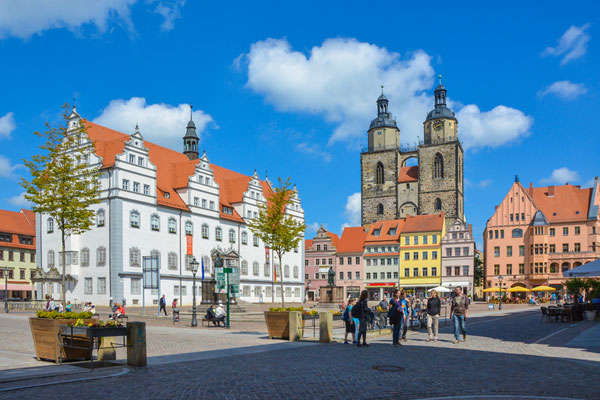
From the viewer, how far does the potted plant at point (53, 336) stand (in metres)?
12.8

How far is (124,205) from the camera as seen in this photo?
167ft

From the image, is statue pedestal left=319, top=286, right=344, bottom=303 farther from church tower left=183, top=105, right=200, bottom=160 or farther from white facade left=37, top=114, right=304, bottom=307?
church tower left=183, top=105, right=200, bottom=160

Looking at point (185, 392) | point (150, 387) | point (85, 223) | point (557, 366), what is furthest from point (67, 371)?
point (85, 223)

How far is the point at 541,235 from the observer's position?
7725cm

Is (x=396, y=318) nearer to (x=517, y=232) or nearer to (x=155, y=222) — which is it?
(x=155, y=222)

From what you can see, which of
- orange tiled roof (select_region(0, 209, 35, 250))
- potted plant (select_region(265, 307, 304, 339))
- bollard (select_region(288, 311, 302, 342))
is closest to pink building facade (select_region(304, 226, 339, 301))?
orange tiled roof (select_region(0, 209, 35, 250))

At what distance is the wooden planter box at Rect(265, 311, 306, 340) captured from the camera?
763 inches

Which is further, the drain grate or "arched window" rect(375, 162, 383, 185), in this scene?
"arched window" rect(375, 162, 383, 185)

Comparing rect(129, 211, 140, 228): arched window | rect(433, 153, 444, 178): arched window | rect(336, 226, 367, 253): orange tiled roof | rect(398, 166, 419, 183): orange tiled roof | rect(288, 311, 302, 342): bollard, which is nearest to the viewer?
rect(288, 311, 302, 342): bollard

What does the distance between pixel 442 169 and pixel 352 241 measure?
23.7 m

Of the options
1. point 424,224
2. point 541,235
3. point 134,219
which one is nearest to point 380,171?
point 424,224

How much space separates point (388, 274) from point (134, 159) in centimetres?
4778

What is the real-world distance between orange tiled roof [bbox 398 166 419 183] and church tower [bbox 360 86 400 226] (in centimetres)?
120

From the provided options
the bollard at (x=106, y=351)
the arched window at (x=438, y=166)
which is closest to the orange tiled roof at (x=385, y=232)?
the arched window at (x=438, y=166)
